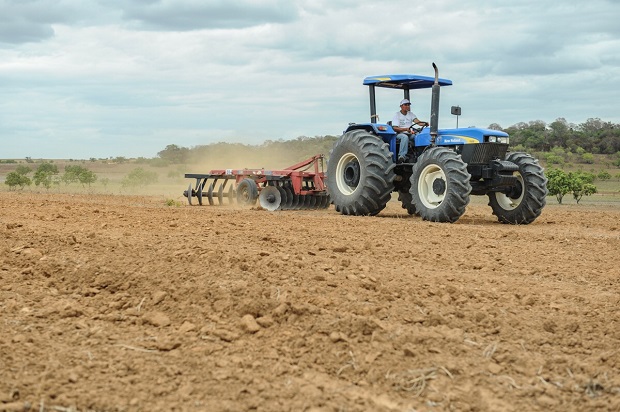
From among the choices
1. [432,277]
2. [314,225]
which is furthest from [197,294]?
[314,225]

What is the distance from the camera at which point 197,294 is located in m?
6.09

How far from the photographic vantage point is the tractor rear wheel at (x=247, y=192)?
55.3 ft

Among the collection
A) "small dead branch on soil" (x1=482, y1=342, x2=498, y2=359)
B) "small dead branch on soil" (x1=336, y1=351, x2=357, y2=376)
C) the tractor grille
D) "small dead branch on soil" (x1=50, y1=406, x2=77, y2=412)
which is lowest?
"small dead branch on soil" (x1=50, y1=406, x2=77, y2=412)

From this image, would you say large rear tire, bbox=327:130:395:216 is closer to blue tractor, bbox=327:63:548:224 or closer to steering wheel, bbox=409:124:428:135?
blue tractor, bbox=327:63:548:224

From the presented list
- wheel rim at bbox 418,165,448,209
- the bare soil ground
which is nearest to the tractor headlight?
wheel rim at bbox 418,165,448,209

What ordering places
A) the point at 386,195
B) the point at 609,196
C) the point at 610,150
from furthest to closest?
1. the point at 610,150
2. the point at 609,196
3. the point at 386,195

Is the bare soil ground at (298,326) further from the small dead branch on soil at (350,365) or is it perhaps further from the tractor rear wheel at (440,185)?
the tractor rear wheel at (440,185)

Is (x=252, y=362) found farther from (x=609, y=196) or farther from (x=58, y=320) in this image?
(x=609, y=196)

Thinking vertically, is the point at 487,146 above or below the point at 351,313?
above

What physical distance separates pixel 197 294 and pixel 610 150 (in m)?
44.8

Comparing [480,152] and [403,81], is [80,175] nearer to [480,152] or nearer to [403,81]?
[403,81]

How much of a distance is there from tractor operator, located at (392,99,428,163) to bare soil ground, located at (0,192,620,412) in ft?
17.0

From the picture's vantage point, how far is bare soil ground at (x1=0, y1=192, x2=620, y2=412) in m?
4.31

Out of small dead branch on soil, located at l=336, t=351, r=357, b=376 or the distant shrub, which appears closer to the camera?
small dead branch on soil, located at l=336, t=351, r=357, b=376
